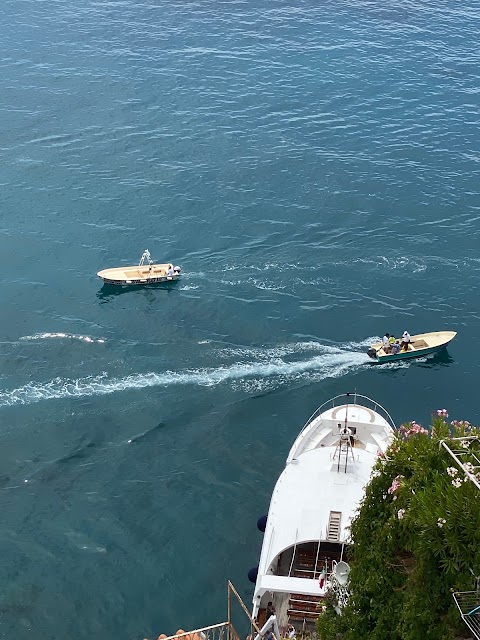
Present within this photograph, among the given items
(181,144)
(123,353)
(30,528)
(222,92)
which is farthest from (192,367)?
(222,92)

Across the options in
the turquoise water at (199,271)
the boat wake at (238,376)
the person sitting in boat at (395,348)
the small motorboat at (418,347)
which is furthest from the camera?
the small motorboat at (418,347)

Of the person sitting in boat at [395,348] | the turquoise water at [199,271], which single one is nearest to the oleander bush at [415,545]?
the turquoise water at [199,271]

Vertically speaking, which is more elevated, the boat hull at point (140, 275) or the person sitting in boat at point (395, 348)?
the boat hull at point (140, 275)

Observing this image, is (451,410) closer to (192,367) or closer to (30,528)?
(192,367)

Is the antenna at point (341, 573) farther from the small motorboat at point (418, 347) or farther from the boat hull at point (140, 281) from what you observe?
the boat hull at point (140, 281)

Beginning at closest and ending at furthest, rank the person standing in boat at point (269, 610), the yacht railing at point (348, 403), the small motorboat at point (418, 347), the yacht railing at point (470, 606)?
1. the yacht railing at point (470, 606)
2. the person standing in boat at point (269, 610)
3. the yacht railing at point (348, 403)
4. the small motorboat at point (418, 347)

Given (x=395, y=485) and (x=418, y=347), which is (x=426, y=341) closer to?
(x=418, y=347)

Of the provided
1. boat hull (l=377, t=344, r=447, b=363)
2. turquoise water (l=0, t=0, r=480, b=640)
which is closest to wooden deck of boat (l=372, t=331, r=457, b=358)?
boat hull (l=377, t=344, r=447, b=363)
